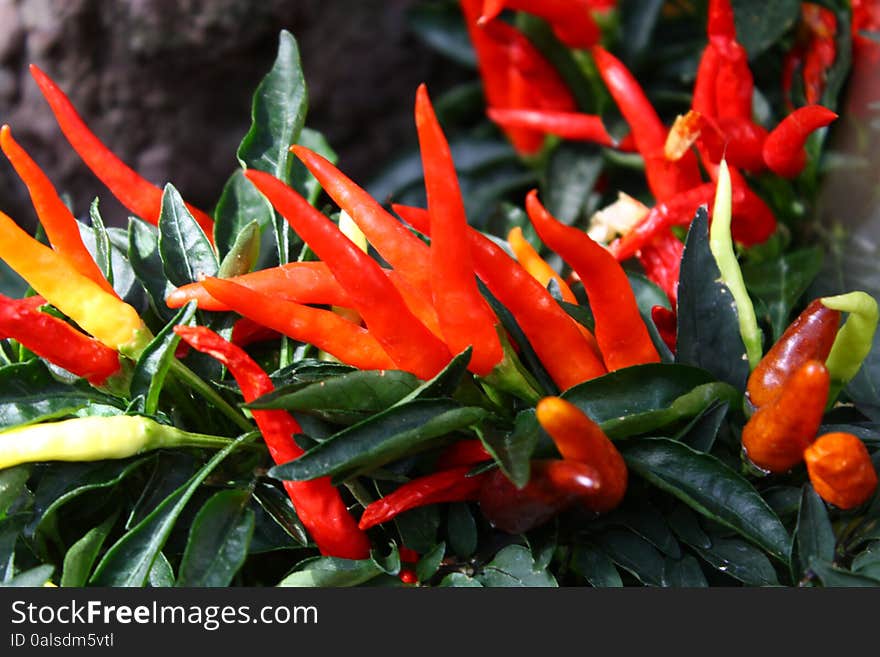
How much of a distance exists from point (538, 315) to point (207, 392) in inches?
Answer: 13.4

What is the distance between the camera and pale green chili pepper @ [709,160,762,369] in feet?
3.24

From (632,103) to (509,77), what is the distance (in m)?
0.44

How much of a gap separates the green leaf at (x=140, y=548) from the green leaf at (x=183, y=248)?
0.85ft

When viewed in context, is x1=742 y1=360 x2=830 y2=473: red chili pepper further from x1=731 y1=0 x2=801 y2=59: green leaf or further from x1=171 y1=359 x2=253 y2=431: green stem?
x1=731 y1=0 x2=801 y2=59: green leaf

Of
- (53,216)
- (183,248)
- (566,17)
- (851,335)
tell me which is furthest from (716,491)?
(566,17)

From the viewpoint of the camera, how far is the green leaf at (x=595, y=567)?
95 centimetres

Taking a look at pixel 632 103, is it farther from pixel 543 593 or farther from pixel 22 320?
pixel 22 320

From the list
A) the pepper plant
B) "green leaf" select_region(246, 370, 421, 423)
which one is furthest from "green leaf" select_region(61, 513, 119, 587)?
"green leaf" select_region(246, 370, 421, 423)

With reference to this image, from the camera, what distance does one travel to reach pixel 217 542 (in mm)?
896

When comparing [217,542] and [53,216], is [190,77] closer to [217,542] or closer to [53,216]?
[53,216]

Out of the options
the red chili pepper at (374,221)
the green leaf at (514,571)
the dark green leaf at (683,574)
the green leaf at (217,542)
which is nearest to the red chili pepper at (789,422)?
the dark green leaf at (683,574)

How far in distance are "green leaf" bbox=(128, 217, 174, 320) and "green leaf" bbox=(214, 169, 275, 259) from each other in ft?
0.24

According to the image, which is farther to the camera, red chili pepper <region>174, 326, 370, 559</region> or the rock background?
the rock background

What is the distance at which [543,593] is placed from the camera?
2.98ft
